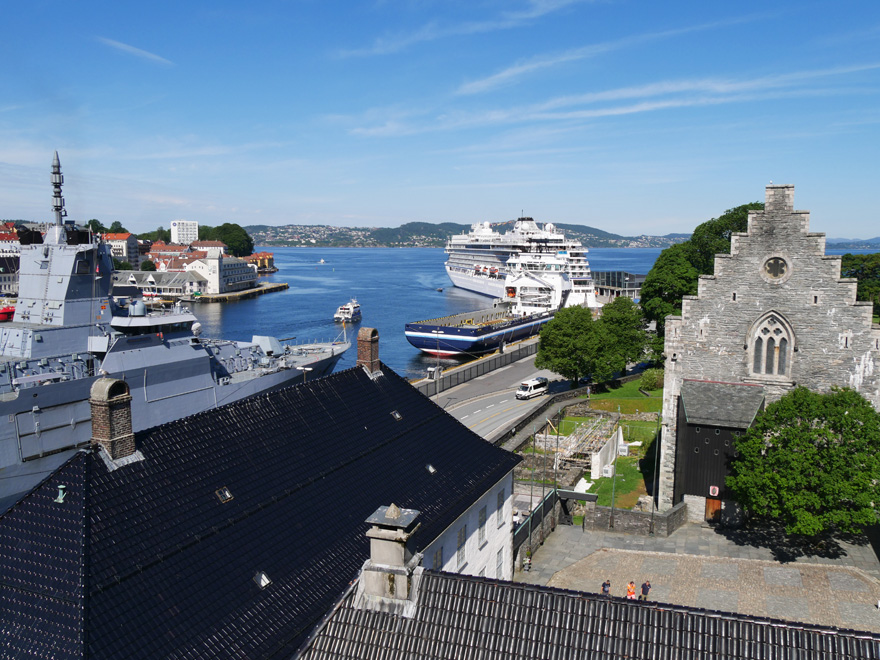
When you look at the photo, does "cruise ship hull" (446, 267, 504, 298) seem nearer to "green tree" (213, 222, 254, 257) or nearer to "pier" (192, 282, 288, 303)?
"pier" (192, 282, 288, 303)

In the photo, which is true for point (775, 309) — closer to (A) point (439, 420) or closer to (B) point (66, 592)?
(A) point (439, 420)

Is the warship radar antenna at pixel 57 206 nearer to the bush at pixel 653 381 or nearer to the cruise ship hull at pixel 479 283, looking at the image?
the bush at pixel 653 381

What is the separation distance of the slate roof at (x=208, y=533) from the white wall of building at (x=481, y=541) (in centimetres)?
67

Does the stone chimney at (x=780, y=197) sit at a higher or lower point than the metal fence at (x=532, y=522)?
higher

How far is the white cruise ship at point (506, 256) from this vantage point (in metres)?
103

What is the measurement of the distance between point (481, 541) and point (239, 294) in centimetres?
11861

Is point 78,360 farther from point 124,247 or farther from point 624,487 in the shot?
point 124,247

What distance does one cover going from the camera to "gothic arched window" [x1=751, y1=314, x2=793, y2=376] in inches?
969

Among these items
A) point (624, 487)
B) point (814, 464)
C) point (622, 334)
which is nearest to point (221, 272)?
point (622, 334)

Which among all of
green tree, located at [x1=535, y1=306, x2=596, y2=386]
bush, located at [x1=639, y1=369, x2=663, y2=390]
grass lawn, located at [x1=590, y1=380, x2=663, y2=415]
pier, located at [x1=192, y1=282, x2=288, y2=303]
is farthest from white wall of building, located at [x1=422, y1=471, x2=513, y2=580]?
pier, located at [x1=192, y1=282, x2=288, y2=303]

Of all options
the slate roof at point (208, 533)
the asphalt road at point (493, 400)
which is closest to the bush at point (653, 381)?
the asphalt road at point (493, 400)

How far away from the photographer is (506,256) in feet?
431

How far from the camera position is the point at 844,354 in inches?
934

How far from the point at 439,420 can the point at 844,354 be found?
575 inches
